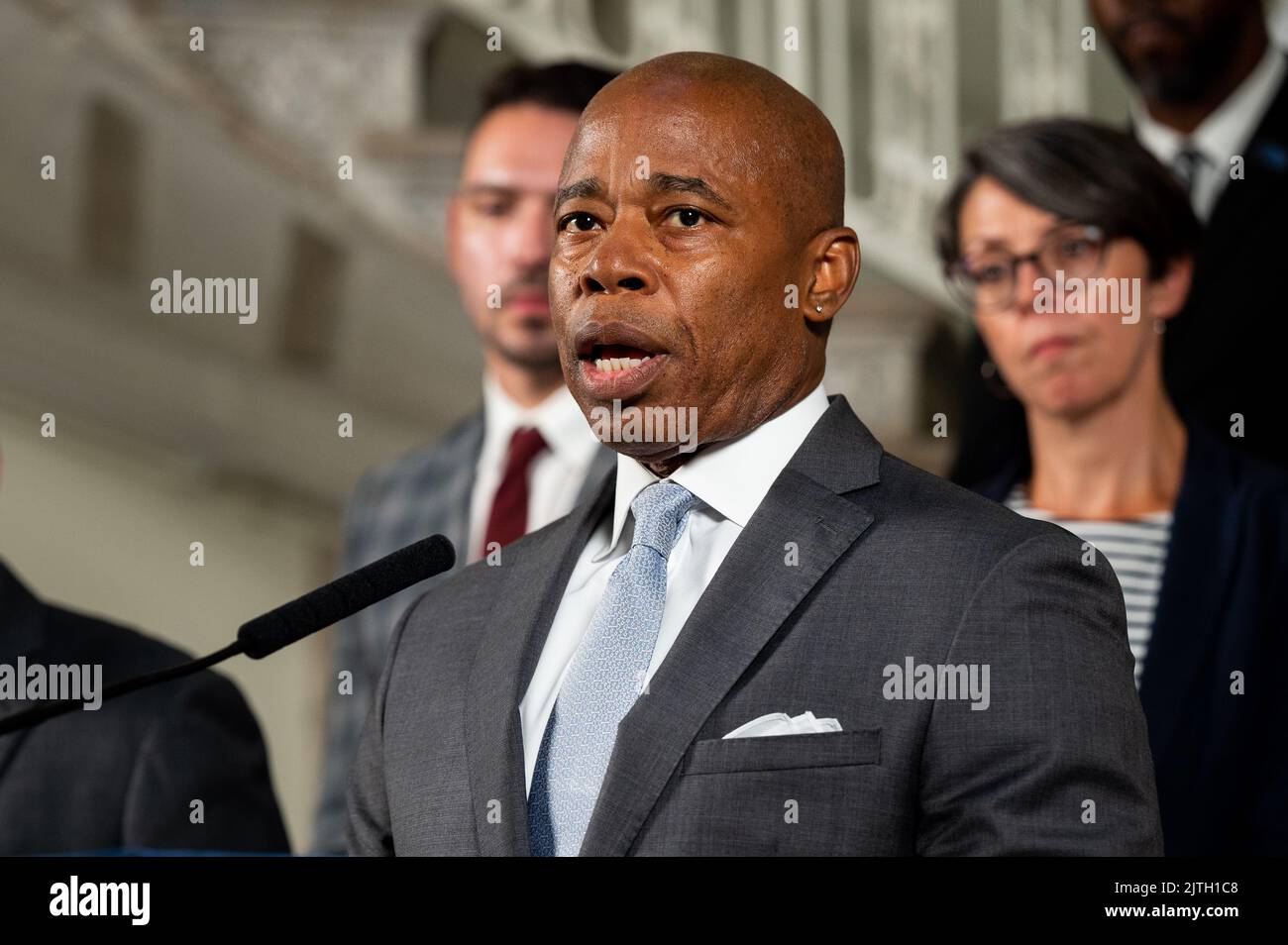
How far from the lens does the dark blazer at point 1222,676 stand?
2.45 m

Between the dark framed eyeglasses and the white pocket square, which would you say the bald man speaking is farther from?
the dark framed eyeglasses

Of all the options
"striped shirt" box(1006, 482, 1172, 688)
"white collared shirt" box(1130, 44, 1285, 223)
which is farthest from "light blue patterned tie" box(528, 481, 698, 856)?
"white collared shirt" box(1130, 44, 1285, 223)

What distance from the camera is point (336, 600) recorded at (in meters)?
1.39

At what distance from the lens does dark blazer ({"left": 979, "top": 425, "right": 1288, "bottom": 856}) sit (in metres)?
2.45

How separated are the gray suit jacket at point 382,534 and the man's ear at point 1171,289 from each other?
2.67ft

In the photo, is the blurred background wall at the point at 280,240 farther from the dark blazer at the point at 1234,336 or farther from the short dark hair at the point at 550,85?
the dark blazer at the point at 1234,336

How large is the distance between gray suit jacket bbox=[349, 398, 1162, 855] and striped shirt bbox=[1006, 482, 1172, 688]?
1.09m

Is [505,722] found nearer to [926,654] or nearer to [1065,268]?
[926,654]

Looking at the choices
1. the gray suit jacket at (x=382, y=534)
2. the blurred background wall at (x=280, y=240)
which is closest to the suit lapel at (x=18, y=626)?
the gray suit jacket at (x=382, y=534)

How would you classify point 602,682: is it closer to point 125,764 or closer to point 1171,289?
point 125,764

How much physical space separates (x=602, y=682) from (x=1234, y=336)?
1.72 metres

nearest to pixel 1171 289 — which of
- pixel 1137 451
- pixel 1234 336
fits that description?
pixel 1234 336

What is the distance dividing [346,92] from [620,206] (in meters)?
2.12
